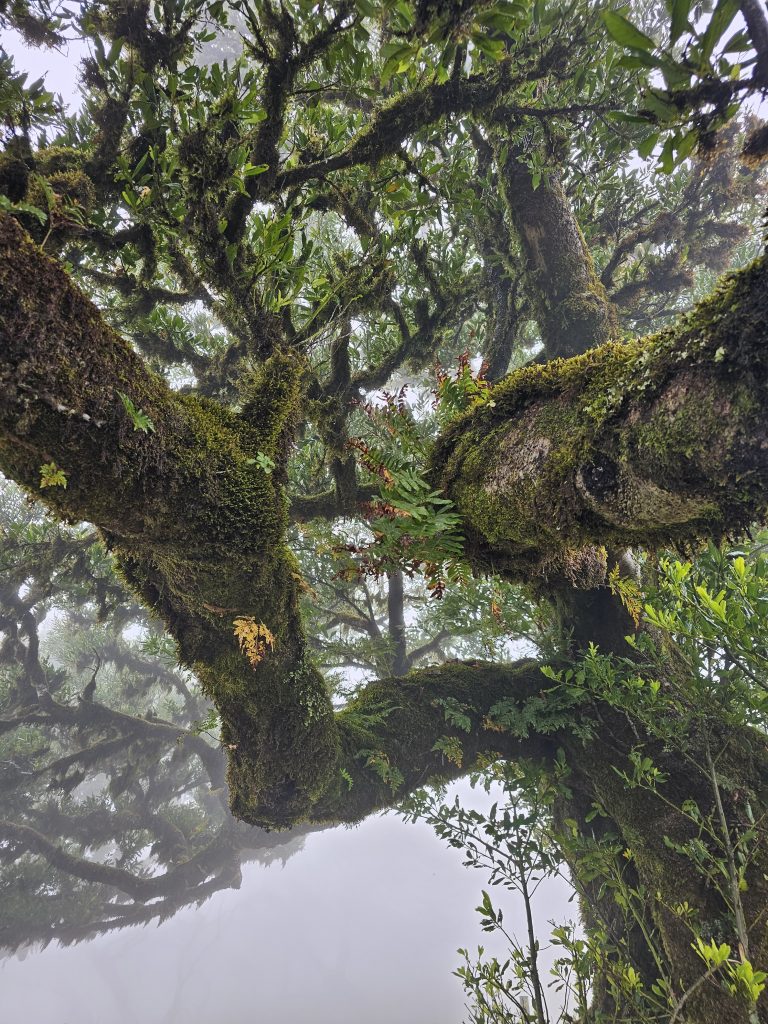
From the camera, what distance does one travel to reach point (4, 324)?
155cm

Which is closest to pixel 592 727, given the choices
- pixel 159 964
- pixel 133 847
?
pixel 133 847

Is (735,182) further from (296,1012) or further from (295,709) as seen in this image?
(296,1012)

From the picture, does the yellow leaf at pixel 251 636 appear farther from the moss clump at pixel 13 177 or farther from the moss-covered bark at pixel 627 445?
the moss clump at pixel 13 177

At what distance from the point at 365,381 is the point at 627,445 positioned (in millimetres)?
3255

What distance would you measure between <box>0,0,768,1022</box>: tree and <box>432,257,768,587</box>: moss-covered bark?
0.03 feet

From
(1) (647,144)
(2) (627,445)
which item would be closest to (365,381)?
(1) (647,144)

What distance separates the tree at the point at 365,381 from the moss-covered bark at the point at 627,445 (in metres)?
0.01

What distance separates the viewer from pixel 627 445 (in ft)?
5.21

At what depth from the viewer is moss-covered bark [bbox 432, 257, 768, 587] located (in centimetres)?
130

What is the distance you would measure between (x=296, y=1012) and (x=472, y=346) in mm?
51869

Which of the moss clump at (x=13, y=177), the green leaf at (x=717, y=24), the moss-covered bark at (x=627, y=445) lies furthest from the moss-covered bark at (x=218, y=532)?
the green leaf at (x=717, y=24)

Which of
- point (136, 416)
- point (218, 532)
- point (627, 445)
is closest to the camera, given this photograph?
point (627, 445)

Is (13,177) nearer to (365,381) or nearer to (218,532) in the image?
(218,532)

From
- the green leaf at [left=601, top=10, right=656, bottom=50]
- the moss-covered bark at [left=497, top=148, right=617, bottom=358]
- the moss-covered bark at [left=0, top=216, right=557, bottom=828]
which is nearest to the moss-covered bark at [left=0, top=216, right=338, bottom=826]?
the moss-covered bark at [left=0, top=216, right=557, bottom=828]
